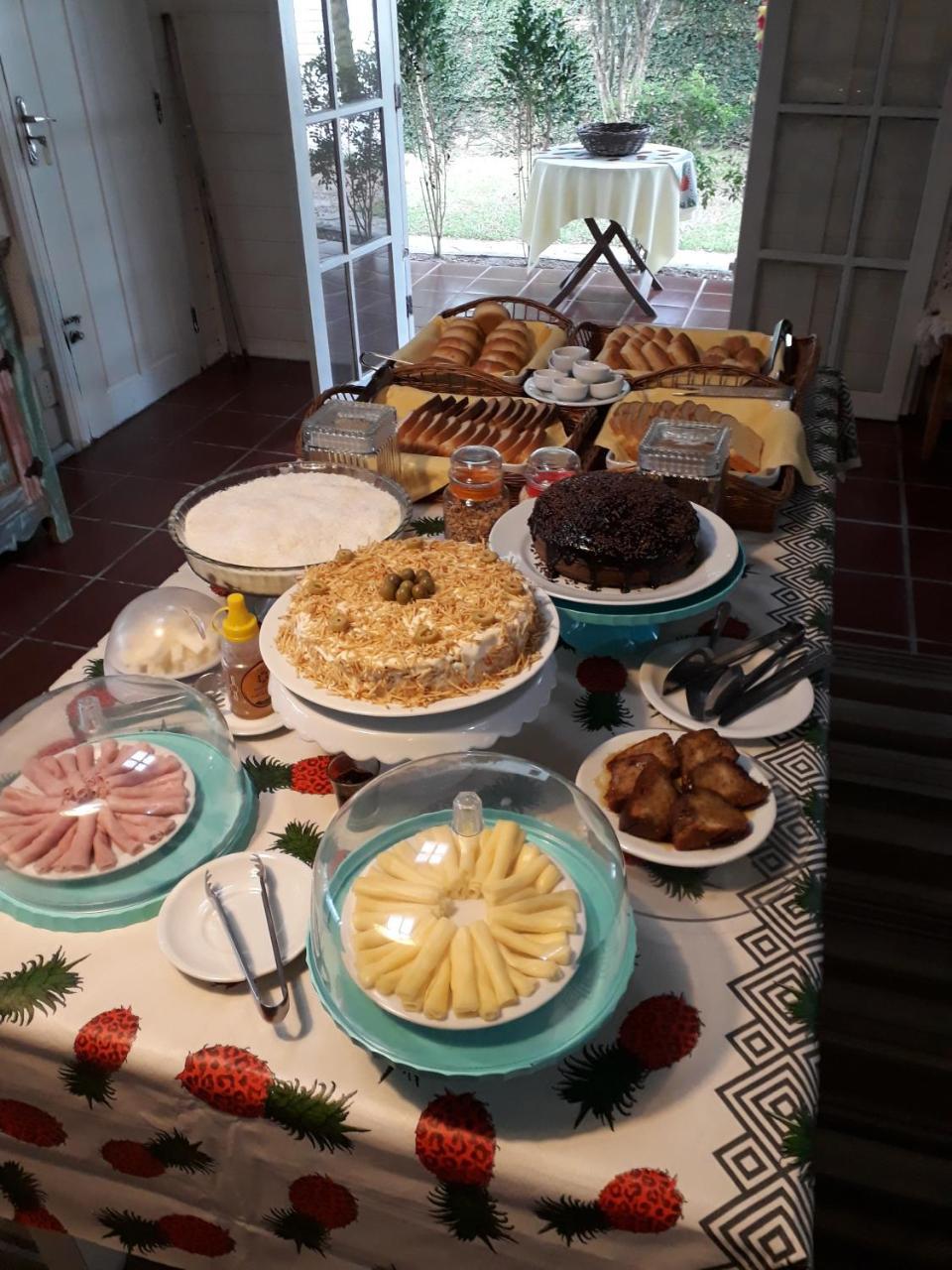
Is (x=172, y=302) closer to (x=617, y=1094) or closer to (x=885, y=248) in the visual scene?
(x=885, y=248)

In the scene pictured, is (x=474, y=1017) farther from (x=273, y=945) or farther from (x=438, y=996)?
(x=273, y=945)

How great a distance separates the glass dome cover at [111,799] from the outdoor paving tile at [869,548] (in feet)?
7.40

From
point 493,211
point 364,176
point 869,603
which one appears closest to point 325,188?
point 364,176

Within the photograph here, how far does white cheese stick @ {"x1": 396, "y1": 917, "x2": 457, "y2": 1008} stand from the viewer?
2.49 ft

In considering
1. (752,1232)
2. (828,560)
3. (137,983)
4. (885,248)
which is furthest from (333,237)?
(752,1232)

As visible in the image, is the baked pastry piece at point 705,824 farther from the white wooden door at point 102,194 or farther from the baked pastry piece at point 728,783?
the white wooden door at point 102,194

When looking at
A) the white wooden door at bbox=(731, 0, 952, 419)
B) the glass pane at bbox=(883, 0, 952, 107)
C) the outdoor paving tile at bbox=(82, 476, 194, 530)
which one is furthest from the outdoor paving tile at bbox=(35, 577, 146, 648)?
the glass pane at bbox=(883, 0, 952, 107)

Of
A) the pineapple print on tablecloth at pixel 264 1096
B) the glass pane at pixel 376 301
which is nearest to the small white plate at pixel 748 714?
the pineapple print on tablecloth at pixel 264 1096

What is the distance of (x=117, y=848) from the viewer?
97cm

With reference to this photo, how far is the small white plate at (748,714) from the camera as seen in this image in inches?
45.5

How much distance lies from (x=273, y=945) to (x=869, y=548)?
253 centimetres

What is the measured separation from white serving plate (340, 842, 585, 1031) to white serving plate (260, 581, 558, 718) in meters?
0.21

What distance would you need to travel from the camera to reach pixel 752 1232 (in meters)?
0.71

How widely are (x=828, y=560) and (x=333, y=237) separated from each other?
2.91 meters
